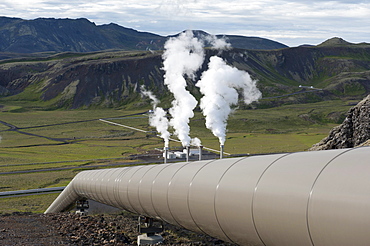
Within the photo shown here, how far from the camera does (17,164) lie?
332ft

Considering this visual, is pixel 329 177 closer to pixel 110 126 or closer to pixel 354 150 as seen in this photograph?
pixel 354 150

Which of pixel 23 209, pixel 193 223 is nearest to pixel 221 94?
pixel 23 209

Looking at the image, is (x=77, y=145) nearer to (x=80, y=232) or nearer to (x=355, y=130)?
(x=355, y=130)

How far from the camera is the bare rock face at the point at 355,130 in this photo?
5031 centimetres

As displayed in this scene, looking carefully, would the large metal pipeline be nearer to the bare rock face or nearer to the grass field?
the bare rock face

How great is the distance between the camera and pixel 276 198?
468 inches

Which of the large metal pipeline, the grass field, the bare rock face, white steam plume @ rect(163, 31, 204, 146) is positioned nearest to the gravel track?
the large metal pipeline

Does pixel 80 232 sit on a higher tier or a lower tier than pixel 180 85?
lower

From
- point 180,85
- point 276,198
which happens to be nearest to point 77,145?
point 180,85

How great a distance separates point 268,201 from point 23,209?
45886 mm

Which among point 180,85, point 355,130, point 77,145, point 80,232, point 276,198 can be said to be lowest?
point 77,145

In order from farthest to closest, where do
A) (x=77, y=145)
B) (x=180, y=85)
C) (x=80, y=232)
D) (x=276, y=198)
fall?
(x=77, y=145) < (x=180, y=85) < (x=80, y=232) < (x=276, y=198)

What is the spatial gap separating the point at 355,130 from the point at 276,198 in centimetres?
4327

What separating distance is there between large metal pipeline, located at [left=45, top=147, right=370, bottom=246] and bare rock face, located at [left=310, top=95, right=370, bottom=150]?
120 ft
